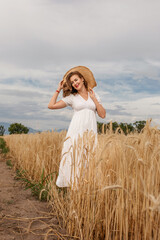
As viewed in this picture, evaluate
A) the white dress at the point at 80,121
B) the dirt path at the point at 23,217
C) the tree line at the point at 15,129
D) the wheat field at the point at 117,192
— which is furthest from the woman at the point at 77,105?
the tree line at the point at 15,129

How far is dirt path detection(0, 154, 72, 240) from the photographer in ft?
6.36

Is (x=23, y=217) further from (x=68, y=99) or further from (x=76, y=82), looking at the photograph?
(x=76, y=82)

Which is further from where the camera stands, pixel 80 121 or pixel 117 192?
pixel 80 121

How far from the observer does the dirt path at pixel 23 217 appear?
6.36ft

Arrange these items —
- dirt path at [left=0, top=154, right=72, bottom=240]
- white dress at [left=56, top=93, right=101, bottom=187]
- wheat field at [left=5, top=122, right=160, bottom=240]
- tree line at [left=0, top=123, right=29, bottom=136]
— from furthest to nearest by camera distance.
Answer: tree line at [left=0, top=123, right=29, bottom=136] → white dress at [left=56, top=93, right=101, bottom=187] → dirt path at [left=0, top=154, right=72, bottom=240] → wheat field at [left=5, top=122, right=160, bottom=240]

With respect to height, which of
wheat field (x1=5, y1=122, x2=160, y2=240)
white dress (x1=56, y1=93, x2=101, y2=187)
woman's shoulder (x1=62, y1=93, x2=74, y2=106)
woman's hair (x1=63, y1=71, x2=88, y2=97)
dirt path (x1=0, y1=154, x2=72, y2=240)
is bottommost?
dirt path (x1=0, y1=154, x2=72, y2=240)

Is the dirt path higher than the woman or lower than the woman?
lower

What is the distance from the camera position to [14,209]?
2.63 m

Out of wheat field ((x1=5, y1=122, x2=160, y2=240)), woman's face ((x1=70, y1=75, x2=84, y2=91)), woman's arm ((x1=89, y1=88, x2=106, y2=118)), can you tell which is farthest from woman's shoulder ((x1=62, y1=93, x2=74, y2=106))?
wheat field ((x1=5, y1=122, x2=160, y2=240))

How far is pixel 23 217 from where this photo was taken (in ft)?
7.91

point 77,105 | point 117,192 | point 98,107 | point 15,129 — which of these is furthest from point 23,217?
point 15,129

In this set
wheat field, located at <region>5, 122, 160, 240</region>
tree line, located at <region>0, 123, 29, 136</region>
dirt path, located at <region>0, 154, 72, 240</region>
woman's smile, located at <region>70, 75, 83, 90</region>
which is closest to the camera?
wheat field, located at <region>5, 122, 160, 240</region>

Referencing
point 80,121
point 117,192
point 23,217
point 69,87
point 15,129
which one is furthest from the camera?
point 15,129

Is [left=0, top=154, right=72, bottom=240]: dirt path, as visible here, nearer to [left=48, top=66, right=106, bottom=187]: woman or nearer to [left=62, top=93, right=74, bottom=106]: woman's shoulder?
[left=48, top=66, right=106, bottom=187]: woman
